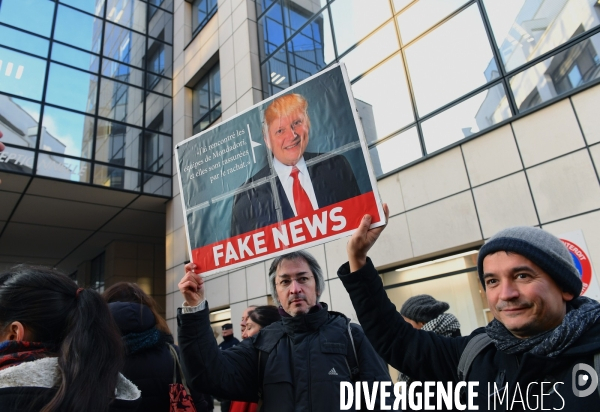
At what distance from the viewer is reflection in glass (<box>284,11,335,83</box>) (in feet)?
30.3

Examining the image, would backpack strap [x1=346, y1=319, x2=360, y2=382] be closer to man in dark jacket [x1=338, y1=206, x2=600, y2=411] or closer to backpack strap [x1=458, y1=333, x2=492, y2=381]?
man in dark jacket [x1=338, y1=206, x2=600, y2=411]

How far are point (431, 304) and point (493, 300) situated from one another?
180 cm

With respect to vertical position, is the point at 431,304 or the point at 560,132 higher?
the point at 560,132

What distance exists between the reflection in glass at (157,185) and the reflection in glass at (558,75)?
10179 millimetres

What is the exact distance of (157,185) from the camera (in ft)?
41.4

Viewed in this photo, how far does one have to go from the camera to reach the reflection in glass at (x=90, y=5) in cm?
1300

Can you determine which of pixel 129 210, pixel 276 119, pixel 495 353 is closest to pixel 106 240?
pixel 129 210

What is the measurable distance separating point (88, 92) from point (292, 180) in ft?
40.1

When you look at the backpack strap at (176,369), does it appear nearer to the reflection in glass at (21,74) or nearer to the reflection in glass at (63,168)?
the reflection in glass at (63,168)

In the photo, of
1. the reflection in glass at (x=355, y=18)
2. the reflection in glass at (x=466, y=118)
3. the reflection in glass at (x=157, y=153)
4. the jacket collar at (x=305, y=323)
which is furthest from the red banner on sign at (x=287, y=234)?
the reflection in glass at (x=157, y=153)

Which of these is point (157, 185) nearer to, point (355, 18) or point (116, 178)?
point (116, 178)

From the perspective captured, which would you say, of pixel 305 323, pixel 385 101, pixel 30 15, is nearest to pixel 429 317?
pixel 305 323

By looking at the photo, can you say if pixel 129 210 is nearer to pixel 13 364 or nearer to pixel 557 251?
pixel 13 364

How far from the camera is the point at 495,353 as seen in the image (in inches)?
59.3
